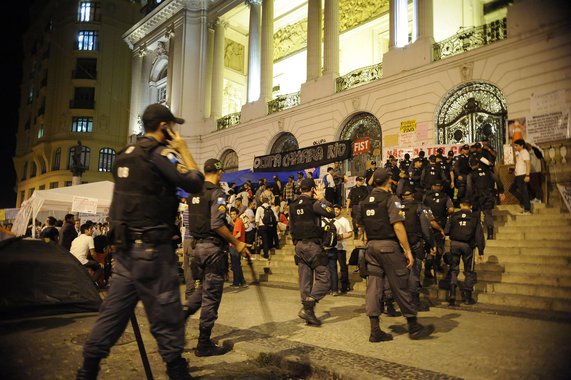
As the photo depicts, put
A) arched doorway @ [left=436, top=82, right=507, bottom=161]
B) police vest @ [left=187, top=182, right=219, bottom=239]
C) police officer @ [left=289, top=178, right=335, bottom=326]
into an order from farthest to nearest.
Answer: arched doorway @ [left=436, top=82, right=507, bottom=161] → police officer @ [left=289, top=178, right=335, bottom=326] → police vest @ [left=187, top=182, right=219, bottom=239]

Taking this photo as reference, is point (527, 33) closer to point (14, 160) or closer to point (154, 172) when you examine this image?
point (154, 172)

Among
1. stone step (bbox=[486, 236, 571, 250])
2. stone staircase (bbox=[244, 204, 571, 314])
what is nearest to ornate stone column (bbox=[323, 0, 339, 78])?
stone staircase (bbox=[244, 204, 571, 314])

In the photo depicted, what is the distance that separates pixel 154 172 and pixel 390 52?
54.5 feet

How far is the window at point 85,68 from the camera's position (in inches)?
1587

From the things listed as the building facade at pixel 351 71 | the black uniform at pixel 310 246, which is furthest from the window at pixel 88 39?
the black uniform at pixel 310 246

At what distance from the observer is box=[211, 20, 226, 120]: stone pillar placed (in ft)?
90.3

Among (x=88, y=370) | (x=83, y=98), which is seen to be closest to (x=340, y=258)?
(x=88, y=370)

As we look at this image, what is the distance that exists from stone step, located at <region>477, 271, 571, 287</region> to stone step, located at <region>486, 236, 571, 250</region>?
100 cm

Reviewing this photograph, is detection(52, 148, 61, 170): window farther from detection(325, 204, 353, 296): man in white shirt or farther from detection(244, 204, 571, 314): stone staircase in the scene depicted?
detection(325, 204, 353, 296): man in white shirt

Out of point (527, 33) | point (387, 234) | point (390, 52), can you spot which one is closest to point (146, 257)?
point (387, 234)

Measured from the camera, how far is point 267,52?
963 inches

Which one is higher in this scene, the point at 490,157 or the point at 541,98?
the point at 541,98

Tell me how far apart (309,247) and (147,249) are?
333 centimetres

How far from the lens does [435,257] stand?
27.1 feet
